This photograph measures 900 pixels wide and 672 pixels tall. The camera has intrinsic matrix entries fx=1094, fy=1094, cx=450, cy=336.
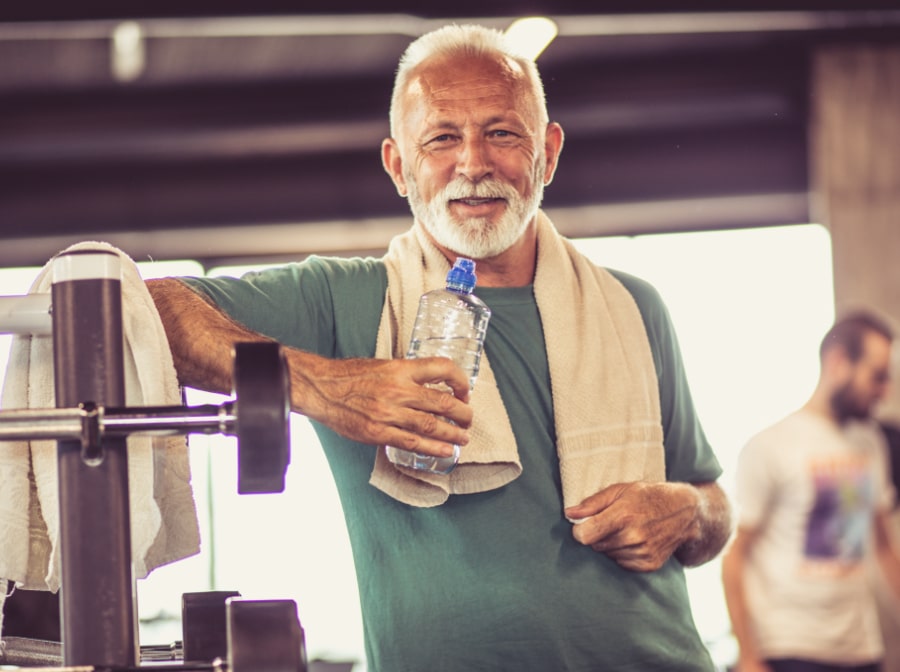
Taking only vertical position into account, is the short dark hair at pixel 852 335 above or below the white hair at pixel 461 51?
below

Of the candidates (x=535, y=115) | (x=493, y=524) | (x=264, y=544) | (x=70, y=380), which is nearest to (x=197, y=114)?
(x=264, y=544)

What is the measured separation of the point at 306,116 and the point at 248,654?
4276mm

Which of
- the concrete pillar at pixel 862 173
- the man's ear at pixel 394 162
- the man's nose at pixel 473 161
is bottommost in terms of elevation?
the man's nose at pixel 473 161

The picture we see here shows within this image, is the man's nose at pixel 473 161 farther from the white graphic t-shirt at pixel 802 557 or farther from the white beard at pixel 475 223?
the white graphic t-shirt at pixel 802 557

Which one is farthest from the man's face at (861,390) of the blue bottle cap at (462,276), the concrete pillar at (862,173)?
the blue bottle cap at (462,276)

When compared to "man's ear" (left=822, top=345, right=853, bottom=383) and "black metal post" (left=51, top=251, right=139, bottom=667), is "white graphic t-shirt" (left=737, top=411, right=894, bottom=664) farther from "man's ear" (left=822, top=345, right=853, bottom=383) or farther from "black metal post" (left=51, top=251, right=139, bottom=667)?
"black metal post" (left=51, top=251, right=139, bottom=667)

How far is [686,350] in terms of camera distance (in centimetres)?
508

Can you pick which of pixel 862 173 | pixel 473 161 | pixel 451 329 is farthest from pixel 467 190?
pixel 862 173

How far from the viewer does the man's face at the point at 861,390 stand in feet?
10.4

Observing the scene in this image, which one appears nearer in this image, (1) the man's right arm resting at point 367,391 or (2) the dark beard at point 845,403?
(1) the man's right arm resting at point 367,391

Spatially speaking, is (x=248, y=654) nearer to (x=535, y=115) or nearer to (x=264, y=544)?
(x=535, y=115)

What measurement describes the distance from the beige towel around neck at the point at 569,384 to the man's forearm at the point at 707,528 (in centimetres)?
8

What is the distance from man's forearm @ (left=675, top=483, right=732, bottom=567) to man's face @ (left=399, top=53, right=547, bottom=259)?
465 mm

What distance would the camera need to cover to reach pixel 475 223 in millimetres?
1533
